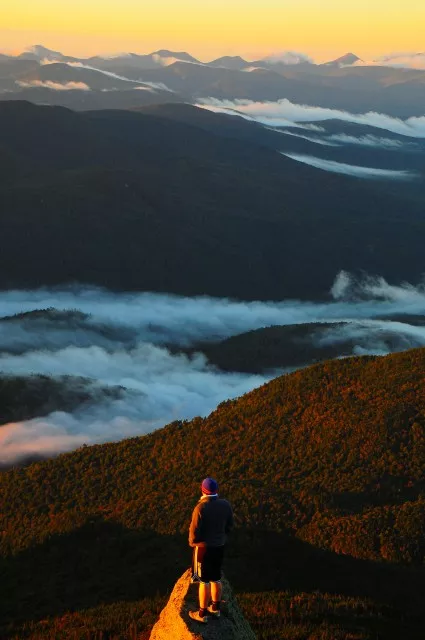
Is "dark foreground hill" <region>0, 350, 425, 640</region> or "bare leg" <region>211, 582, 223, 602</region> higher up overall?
"bare leg" <region>211, 582, 223, 602</region>

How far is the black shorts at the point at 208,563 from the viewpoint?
24906mm

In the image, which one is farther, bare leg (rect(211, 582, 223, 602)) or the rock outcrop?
the rock outcrop

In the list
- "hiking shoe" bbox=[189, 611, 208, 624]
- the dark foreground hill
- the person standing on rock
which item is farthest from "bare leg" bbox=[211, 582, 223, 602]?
the dark foreground hill

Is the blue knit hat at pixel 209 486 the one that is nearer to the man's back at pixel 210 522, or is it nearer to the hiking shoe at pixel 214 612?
the man's back at pixel 210 522

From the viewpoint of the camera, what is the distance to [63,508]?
65.5 meters

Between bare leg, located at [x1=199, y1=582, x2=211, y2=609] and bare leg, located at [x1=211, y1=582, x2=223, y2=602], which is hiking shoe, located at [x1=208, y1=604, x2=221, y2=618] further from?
bare leg, located at [x1=211, y1=582, x2=223, y2=602]

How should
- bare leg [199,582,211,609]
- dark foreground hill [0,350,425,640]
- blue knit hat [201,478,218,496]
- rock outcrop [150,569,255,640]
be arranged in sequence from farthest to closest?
dark foreground hill [0,350,425,640]
rock outcrop [150,569,255,640]
bare leg [199,582,211,609]
blue knit hat [201,478,218,496]

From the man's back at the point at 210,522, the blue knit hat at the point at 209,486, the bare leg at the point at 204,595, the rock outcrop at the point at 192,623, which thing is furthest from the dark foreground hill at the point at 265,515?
the blue knit hat at the point at 209,486

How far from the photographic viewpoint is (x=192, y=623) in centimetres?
2614

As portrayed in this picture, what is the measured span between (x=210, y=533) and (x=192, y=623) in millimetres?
3560

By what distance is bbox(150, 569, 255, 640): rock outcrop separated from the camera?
25.9 m

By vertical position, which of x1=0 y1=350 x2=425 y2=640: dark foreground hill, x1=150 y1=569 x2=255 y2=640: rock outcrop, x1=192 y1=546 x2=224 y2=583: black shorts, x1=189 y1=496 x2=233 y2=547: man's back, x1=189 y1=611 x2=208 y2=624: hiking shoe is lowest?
x1=0 y1=350 x2=425 y2=640: dark foreground hill

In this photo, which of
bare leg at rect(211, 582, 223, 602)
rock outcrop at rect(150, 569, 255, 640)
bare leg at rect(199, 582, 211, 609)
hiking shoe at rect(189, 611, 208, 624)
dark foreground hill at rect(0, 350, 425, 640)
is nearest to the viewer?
bare leg at rect(211, 582, 223, 602)

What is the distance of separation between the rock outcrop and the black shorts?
6.13 feet
